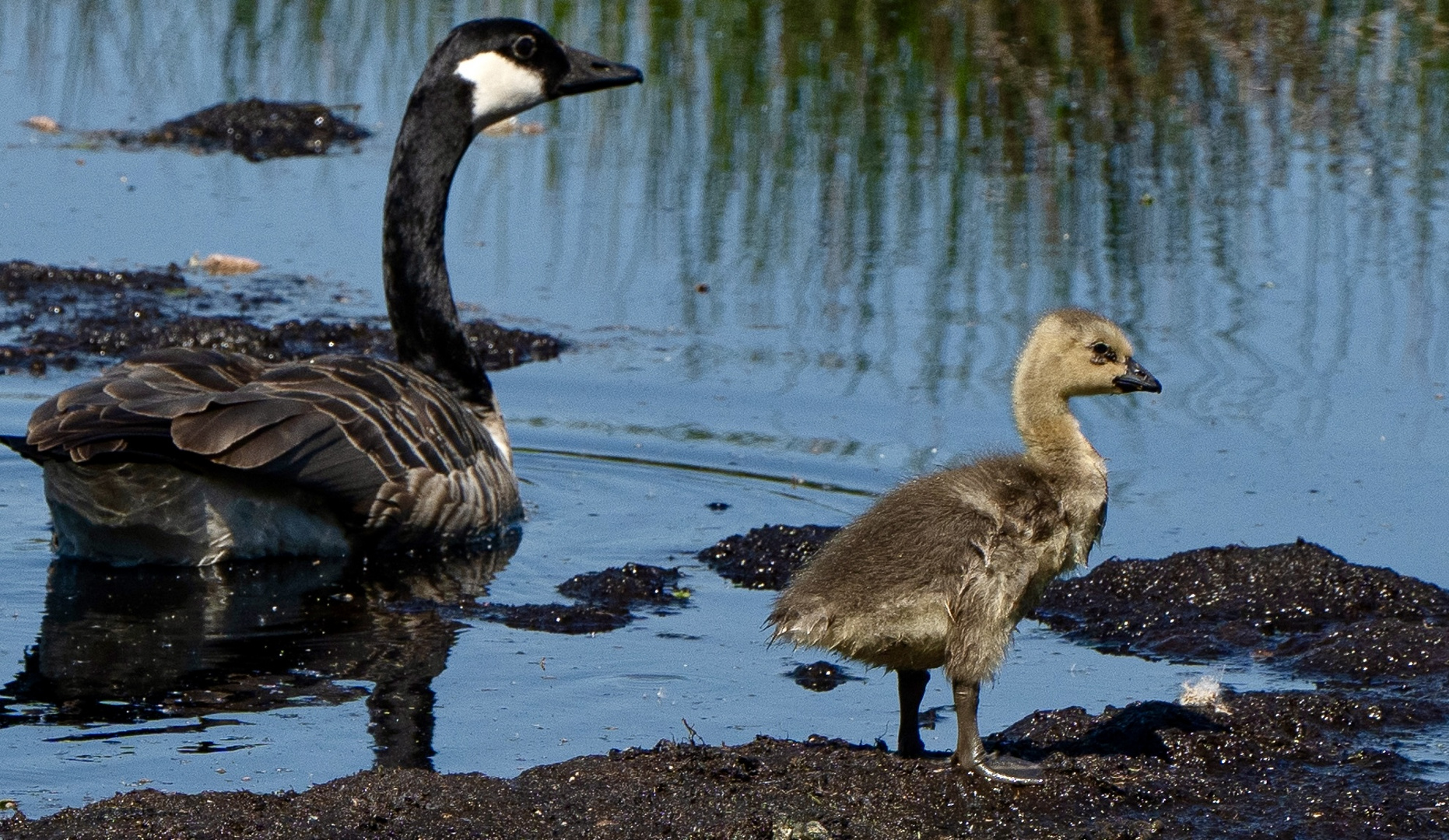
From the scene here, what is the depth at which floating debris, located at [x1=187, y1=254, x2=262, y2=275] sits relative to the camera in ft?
39.1

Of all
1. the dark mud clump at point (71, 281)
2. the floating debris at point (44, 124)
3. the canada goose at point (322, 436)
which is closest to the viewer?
the canada goose at point (322, 436)

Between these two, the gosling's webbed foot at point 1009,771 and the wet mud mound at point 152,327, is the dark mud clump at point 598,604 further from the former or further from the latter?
the wet mud mound at point 152,327

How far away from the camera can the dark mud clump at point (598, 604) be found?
749cm

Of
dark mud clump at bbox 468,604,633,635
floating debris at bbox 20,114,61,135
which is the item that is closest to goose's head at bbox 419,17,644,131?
dark mud clump at bbox 468,604,633,635

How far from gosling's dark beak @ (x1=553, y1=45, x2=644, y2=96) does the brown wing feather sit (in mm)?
1981

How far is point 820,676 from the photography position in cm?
688

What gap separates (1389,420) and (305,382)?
512 centimetres

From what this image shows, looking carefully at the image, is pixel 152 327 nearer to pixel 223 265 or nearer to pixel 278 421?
pixel 223 265

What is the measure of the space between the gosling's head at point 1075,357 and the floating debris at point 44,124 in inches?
391

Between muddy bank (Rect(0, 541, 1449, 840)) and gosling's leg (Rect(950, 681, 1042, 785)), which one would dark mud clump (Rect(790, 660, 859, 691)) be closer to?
muddy bank (Rect(0, 541, 1449, 840))

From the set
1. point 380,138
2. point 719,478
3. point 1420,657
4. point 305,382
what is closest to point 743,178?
point 380,138

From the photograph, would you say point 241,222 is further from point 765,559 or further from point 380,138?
point 765,559

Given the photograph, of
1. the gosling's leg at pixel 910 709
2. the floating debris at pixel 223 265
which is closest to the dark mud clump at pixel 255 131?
the floating debris at pixel 223 265

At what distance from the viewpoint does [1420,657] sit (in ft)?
22.6
